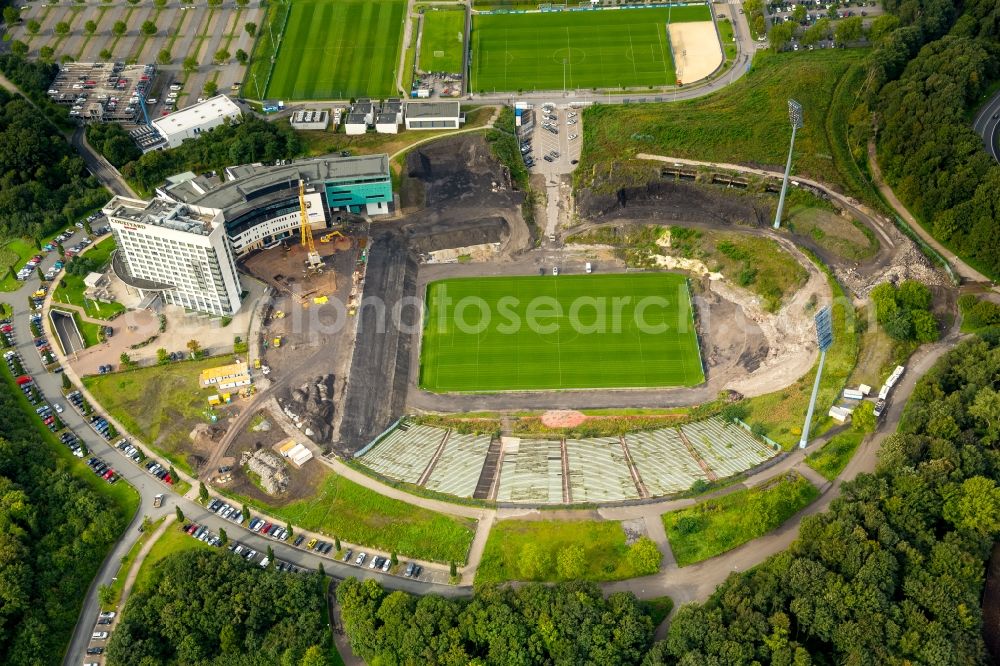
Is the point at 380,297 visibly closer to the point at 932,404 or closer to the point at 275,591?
the point at 275,591

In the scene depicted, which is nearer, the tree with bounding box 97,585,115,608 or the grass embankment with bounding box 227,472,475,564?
the tree with bounding box 97,585,115,608

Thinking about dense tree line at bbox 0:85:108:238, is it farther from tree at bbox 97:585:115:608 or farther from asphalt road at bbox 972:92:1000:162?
asphalt road at bbox 972:92:1000:162

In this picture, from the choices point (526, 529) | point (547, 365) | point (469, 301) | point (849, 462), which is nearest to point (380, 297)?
point (469, 301)

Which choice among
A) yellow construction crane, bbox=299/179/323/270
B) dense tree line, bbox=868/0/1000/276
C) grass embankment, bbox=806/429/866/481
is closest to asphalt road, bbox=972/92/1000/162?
dense tree line, bbox=868/0/1000/276

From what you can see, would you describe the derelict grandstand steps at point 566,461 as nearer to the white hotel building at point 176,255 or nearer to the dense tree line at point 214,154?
the white hotel building at point 176,255

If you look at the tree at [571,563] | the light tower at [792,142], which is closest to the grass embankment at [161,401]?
the tree at [571,563]

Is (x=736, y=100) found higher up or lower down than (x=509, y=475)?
higher up
